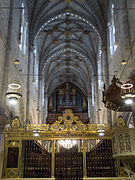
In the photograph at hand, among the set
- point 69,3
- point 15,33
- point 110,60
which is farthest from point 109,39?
point 15,33

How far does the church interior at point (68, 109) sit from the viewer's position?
10.6 m

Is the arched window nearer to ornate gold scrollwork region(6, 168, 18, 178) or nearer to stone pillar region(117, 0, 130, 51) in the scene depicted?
stone pillar region(117, 0, 130, 51)

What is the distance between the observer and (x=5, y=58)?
12266mm

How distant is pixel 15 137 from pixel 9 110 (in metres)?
4.57

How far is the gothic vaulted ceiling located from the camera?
19719mm

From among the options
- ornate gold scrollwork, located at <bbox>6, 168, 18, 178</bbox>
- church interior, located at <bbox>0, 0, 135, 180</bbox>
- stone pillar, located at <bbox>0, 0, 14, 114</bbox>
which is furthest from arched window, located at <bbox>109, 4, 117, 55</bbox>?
ornate gold scrollwork, located at <bbox>6, 168, 18, 178</bbox>

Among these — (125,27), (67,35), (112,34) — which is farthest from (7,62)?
(67,35)

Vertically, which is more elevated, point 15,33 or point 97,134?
point 15,33

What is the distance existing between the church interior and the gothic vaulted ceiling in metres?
0.08

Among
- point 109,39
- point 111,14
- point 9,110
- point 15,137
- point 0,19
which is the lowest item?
point 15,137

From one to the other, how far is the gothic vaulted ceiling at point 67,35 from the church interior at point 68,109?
8 cm

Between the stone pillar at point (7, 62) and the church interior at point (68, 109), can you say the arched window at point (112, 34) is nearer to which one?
the church interior at point (68, 109)

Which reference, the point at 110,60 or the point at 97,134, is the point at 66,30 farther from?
the point at 97,134

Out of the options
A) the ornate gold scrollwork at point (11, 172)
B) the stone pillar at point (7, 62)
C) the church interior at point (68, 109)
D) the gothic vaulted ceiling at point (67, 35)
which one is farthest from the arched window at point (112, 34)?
the ornate gold scrollwork at point (11, 172)
